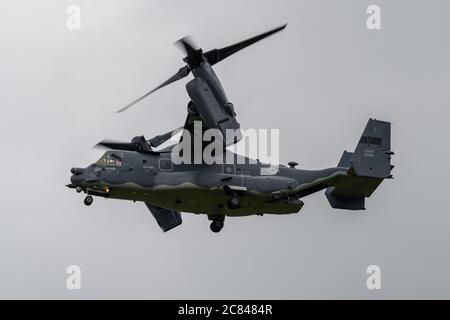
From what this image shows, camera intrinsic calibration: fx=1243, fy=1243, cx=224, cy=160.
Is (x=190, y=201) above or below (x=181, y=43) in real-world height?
below

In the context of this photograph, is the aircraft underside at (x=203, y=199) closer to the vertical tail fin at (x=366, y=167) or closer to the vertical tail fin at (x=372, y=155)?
the vertical tail fin at (x=366, y=167)

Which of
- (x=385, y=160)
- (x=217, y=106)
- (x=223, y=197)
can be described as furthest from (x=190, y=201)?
(x=385, y=160)

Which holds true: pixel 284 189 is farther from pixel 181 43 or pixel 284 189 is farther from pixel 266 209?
pixel 181 43

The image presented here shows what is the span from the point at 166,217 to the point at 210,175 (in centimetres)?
430

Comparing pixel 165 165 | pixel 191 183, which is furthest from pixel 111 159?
pixel 191 183

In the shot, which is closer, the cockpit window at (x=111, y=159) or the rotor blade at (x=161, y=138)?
the cockpit window at (x=111, y=159)

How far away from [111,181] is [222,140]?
13.2 feet

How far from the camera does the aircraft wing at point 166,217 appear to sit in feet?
151

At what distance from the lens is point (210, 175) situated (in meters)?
42.3

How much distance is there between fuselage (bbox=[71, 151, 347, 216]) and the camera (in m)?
42.0

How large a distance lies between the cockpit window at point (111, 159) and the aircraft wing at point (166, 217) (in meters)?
4.02

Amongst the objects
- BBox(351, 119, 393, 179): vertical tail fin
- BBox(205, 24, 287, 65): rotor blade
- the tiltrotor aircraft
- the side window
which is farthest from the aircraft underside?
BBox(205, 24, 287, 65): rotor blade

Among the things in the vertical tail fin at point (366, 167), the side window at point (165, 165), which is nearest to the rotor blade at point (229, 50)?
the side window at point (165, 165)

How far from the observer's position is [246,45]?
42469 mm
